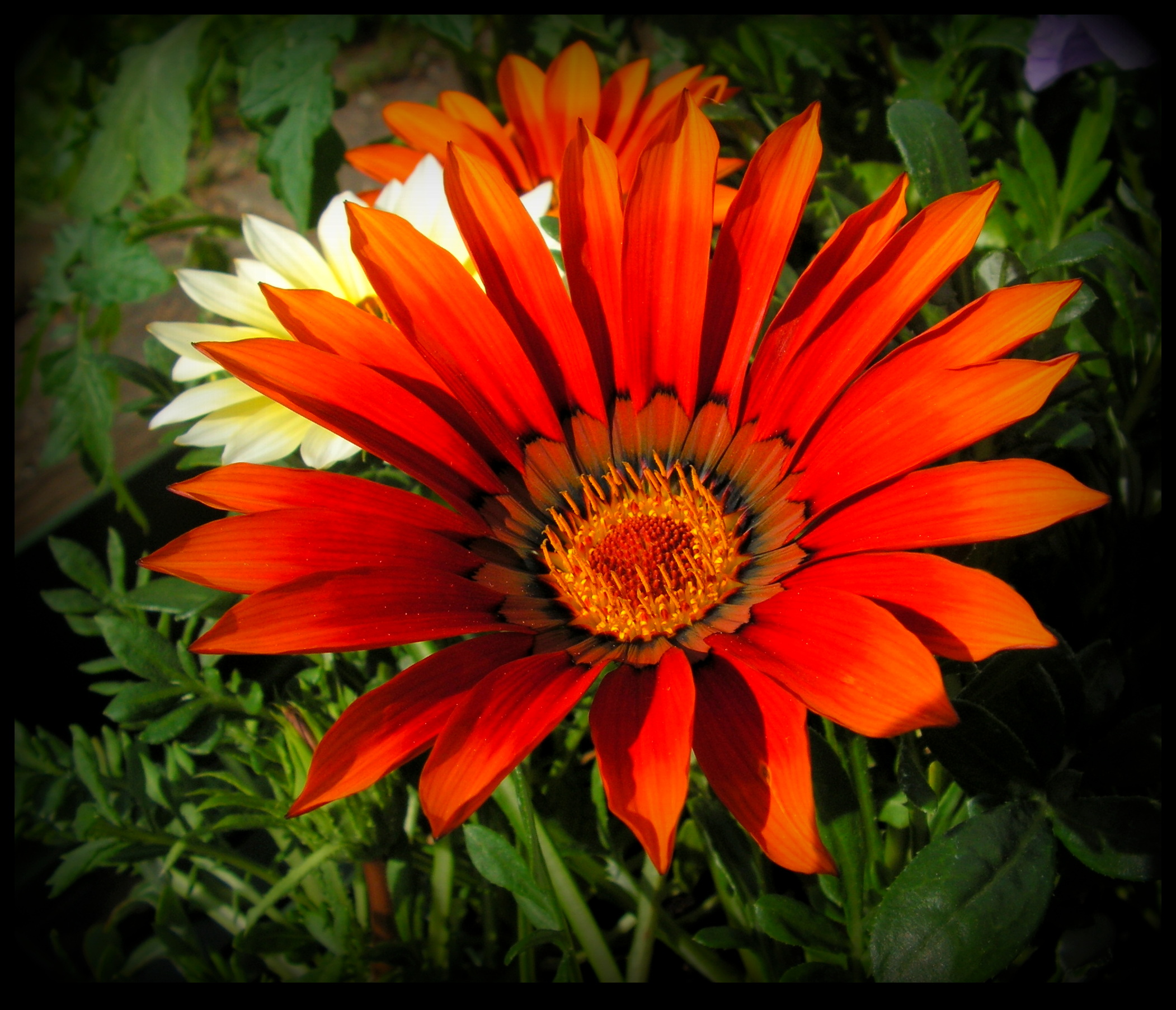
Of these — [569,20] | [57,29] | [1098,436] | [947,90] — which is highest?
[57,29]

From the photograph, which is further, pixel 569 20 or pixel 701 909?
pixel 569 20

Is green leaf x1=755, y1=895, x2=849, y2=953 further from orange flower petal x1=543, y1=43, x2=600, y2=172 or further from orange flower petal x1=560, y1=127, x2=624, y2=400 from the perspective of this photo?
orange flower petal x1=543, y1=43, x2=600, y2=172

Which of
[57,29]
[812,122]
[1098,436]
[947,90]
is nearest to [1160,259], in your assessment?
[1098,436]

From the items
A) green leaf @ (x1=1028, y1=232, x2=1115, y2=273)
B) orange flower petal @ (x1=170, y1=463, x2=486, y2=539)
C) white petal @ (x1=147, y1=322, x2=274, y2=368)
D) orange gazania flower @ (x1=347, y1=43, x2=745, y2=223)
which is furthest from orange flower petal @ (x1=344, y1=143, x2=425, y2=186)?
green leaf @ (x1=1028, y1=232, x2=1115, y2=273)

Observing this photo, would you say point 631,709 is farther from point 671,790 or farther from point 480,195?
point 480,195

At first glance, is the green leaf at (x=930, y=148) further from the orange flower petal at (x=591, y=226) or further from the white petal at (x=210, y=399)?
the white petal at (x=210, y=399)

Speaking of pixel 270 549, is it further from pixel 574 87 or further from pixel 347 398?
pixel 574 87

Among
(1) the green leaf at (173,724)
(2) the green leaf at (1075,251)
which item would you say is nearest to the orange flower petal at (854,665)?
(2) the green leaf at (1075,251)

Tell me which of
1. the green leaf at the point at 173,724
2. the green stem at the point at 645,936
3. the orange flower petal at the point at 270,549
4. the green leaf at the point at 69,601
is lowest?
the green stem at the point at 645,936
